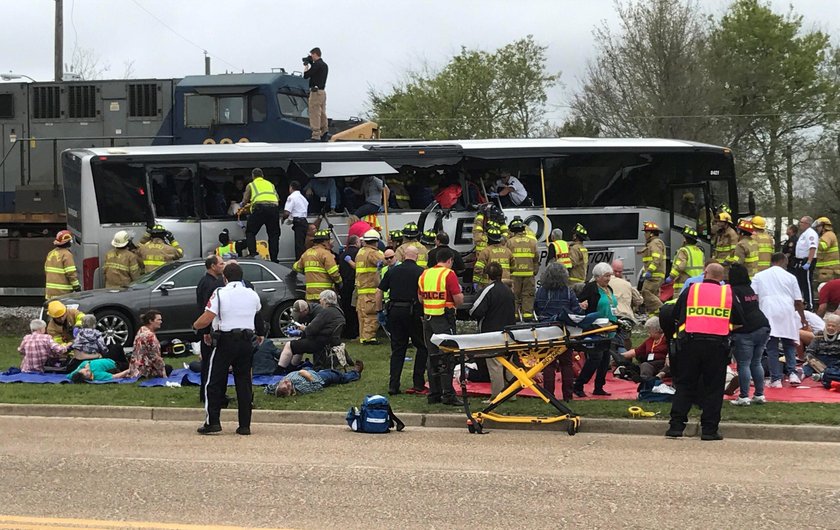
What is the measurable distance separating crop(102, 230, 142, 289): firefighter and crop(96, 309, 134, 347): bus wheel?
1.29 meters

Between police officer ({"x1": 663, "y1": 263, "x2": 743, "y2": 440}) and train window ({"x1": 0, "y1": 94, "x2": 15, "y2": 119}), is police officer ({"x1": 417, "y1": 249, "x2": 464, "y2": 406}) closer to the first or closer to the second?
police officer ({"x1": 663, "y1": 263, "x2": 743, "y2": 440})

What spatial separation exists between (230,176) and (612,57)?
25750 millimetres

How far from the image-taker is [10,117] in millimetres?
26594

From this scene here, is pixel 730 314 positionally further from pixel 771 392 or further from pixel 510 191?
pixel 510 191

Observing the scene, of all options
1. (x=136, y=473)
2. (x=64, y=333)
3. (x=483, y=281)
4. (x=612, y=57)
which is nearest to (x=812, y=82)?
(x=612, y=57)

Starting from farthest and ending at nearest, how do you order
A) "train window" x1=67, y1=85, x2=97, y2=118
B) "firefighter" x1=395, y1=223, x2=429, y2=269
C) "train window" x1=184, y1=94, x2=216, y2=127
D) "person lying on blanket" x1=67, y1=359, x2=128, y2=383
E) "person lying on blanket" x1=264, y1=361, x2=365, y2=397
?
"train window" x1=67, y1=85, x2=97, y2=118 → "train window" x1=184, y1=94, x2=216, y2=127 → "firefighter" x1=395, y1=223, x2=429, y2=269 → "person lying on blanket" x1=67, y1=359, x2=128, y2=383 → "person lying on blanket" x1=264, y1=361, x2=365, y2=397

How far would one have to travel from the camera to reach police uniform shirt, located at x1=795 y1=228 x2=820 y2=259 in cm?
2253

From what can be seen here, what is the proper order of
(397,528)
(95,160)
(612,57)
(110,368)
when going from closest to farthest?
(397,528)
(110,368)
(95,160)
(612,57)

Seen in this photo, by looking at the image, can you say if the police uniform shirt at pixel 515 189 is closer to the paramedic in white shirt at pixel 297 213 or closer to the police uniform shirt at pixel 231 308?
the paramedic in white shirt at pixel 297 213

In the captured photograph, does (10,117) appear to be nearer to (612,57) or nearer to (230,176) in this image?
(230,176)

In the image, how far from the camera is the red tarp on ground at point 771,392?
1426cm

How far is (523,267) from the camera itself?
65.6 feet

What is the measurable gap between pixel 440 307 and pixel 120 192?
9.66 metres

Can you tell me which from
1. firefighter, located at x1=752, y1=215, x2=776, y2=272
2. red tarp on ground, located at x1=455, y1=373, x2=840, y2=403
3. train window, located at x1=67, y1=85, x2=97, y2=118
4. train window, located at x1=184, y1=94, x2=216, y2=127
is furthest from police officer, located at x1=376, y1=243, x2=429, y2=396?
train window, located at x1=67, y1=85, x2=97, y2=118
